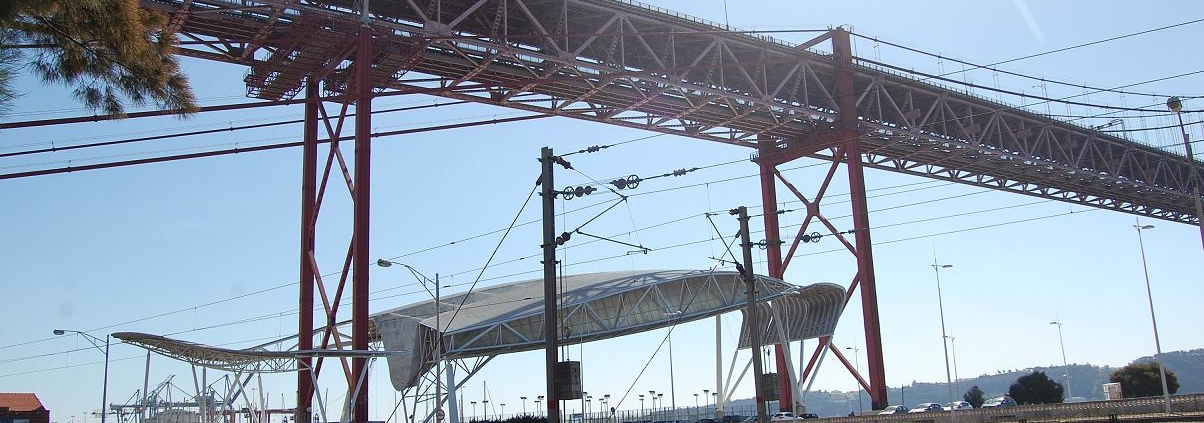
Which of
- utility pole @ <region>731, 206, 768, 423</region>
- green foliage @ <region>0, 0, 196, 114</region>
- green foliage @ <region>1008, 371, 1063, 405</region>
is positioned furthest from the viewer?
green foliage @ <region>1008, 371, 1063, 405</region>

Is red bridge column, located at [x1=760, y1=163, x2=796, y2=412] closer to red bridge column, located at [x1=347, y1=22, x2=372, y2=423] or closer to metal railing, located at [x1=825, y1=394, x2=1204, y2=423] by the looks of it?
metal railing, located at [x1=825, y1=394, x2=1204, y2=423]

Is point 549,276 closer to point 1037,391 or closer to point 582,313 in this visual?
point 582,313

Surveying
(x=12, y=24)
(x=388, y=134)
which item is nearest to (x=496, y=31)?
(x=388, y=134)

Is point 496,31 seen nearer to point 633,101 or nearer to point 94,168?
point 633,101

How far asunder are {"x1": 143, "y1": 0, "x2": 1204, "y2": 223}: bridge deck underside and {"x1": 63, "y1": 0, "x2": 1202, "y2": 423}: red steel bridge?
4.4 inches

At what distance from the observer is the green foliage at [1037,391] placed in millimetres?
90938

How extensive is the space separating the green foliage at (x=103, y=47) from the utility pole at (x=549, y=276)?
11.8 meters

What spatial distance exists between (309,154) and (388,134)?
13.6ft

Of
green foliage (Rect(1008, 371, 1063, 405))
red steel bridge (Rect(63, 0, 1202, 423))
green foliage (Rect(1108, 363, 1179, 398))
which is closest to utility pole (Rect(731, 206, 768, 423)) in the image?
red steel bridge (Rect(63, 0, 1202, 423))

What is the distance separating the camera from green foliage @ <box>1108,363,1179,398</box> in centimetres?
9825

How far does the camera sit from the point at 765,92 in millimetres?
60188

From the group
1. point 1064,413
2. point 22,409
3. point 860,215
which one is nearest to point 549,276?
point 1064,413

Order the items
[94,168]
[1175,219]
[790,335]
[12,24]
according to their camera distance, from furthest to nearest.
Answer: [1175,219]
[790,335]
[94,168]
[12,24]

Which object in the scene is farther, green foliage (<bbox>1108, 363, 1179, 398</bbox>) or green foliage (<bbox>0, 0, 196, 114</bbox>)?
green foliage (<bbox>1108, 363, 1179, 398</bbox>)
